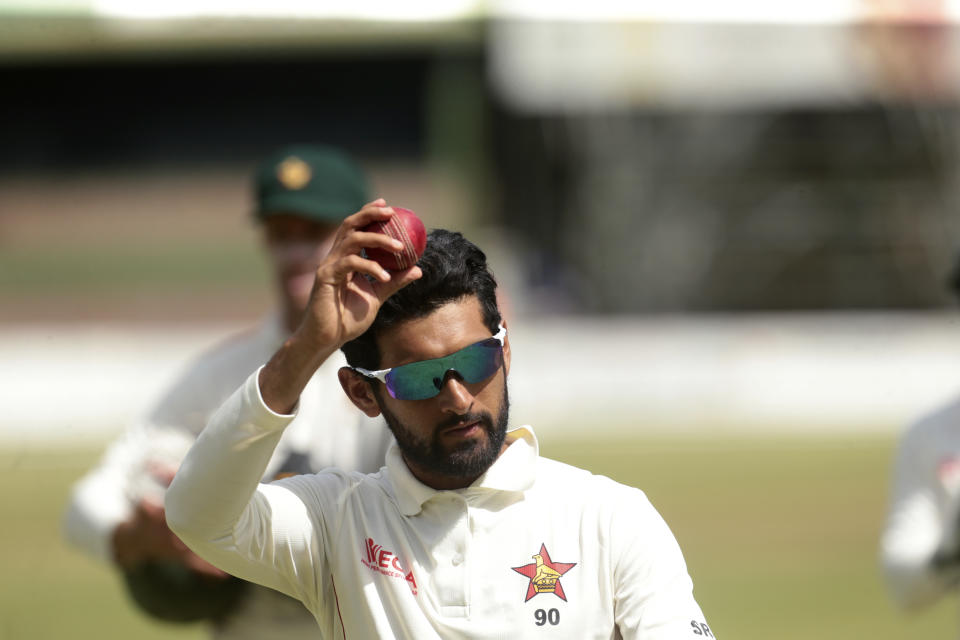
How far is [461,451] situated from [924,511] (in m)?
1.67

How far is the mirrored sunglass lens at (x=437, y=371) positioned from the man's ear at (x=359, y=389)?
0.13 m

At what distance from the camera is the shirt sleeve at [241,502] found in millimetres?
1941

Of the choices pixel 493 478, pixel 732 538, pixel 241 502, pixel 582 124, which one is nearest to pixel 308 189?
pixel 493 478

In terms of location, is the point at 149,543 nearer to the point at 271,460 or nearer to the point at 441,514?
the point at 271,460

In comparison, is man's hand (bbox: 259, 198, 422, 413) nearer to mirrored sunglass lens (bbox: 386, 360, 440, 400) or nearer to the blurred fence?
mirrored sunglass lens (bbox: 386, 360, 440, 400)

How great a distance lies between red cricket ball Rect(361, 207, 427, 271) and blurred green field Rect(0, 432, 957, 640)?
2345mm

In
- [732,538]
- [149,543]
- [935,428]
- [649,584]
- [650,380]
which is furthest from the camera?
[650,380]

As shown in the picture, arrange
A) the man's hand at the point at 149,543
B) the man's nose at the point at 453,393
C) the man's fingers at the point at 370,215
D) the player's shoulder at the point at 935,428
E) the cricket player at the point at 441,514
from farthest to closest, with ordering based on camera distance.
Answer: the player's shoulder at the point at 935,428
the man's hand at the point at 149,543
the man's nose at the point at 453,393
the cricket player at the point at 441,514
the man's fingers at the point at 370,215

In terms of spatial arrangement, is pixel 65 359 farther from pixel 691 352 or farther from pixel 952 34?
pixel 952 34

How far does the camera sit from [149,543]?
10.5ft

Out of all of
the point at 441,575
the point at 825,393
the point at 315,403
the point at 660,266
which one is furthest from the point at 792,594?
the point at 660,266

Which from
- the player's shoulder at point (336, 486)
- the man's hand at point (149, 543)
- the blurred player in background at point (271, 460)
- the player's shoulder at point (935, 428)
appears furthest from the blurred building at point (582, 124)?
the player's shoulder at point (336, 486)

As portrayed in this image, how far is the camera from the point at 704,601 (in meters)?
6.95

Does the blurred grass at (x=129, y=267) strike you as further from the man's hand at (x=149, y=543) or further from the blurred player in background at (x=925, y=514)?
the blurred player in background at (x=925, y=514)
